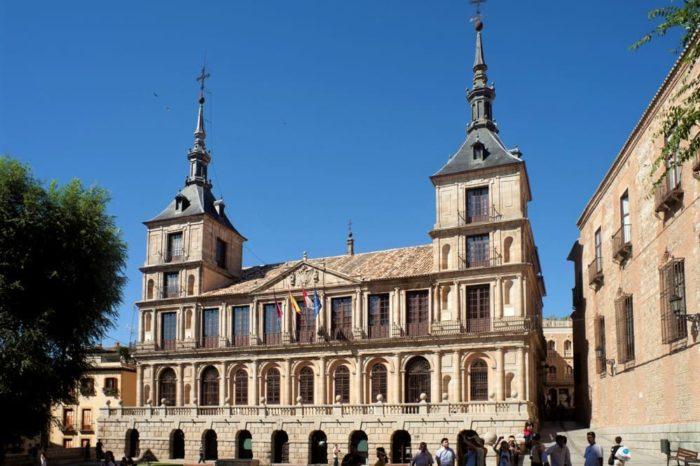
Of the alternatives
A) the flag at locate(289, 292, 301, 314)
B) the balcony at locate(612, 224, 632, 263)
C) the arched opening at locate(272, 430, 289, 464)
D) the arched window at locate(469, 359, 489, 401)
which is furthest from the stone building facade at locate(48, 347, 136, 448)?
the balcony at locate(612, 224, 632, 263)

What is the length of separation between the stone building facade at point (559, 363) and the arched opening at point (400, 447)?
27732 millimetres

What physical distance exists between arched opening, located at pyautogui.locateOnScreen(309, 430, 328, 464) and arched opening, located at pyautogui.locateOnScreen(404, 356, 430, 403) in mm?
4873

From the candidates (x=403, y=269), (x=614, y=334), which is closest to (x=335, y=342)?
(x=403, y=269)

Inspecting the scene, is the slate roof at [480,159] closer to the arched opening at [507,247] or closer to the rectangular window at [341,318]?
the arched opening at [507,247]

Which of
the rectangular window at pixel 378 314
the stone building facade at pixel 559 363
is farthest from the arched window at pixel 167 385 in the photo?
the stone building facade at pixel 559 363

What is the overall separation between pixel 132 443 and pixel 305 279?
1437 cm

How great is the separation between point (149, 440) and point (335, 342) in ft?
41.1

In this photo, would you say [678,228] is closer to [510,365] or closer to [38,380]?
[510,365]

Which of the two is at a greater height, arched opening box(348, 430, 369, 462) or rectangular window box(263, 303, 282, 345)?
rectangular window box(263, 303, 282, 345)

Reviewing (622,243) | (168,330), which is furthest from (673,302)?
(168,330)

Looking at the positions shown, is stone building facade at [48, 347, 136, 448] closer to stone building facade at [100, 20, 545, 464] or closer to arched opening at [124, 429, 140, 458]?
stone building facade at [100, 20, 545, 464]

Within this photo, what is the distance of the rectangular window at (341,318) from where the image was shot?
42.3 metres

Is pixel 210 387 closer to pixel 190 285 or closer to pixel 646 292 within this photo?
pixel 190 285

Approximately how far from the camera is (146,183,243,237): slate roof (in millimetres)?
48844
